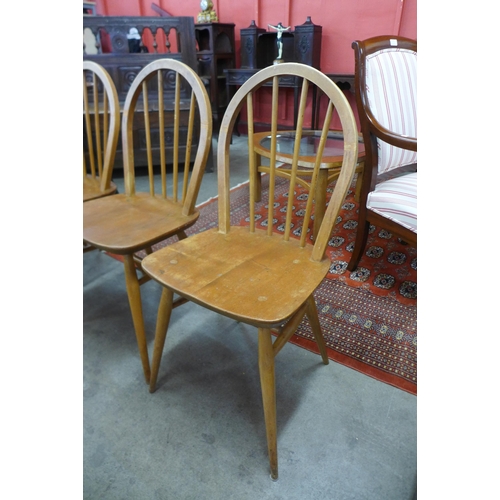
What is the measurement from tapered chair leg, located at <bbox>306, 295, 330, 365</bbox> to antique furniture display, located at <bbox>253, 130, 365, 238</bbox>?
505 mm

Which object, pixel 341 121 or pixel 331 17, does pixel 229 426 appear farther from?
pixel 331 17

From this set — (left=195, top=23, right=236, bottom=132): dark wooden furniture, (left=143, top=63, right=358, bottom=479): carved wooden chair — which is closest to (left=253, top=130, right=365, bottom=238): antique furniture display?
(left=143, top=63, right=358, bottom=479): carved wooden chair

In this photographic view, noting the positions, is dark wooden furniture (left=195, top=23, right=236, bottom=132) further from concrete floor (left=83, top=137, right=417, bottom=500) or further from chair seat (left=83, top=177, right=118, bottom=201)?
concrete floor (left=83, top=137, right=417, bottom=500)

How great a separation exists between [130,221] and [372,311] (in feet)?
3.54

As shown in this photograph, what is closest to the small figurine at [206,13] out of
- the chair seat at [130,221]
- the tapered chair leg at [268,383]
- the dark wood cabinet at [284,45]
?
the dark wood cabinet at [284,45]

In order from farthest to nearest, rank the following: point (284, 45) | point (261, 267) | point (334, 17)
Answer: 1. point (284, 45)
2. point (334, 17)
3. point (261, 267)

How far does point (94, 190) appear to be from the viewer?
1.64m

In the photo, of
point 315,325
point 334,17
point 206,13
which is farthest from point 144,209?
point 206,13

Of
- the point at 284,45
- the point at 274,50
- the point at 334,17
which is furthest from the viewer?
the point at 274,50
